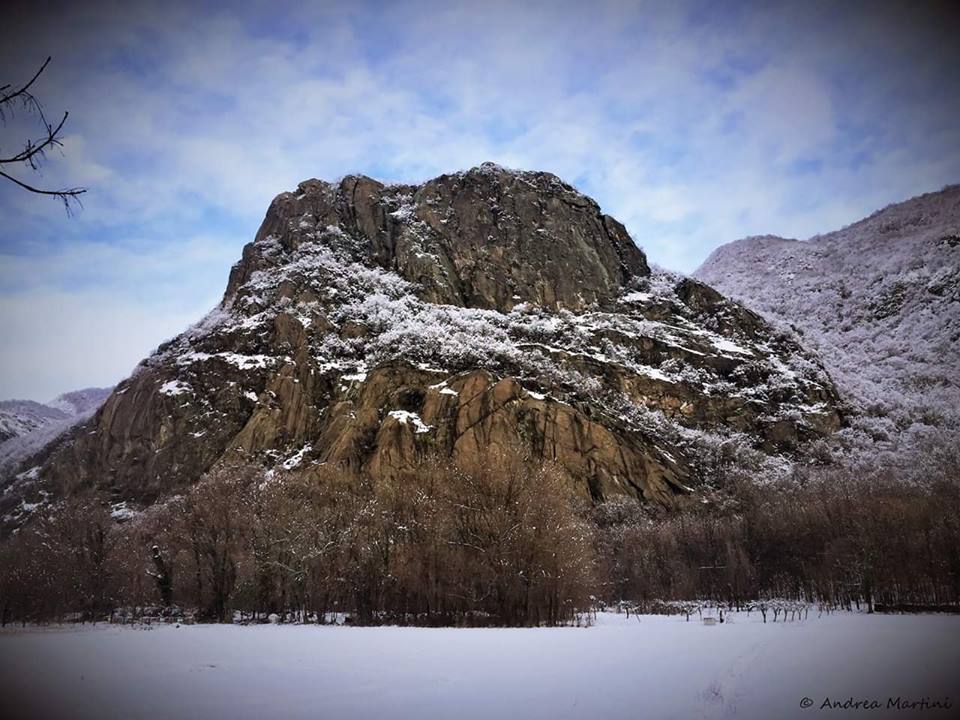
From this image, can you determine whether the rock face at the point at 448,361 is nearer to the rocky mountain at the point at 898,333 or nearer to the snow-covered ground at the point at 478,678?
the rocky mountain at the point at 898,333

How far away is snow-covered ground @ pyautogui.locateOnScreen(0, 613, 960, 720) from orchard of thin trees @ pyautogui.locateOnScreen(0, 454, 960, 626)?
1624cm

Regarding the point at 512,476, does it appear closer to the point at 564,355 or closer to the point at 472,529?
the point at 472,529

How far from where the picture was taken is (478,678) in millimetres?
14148

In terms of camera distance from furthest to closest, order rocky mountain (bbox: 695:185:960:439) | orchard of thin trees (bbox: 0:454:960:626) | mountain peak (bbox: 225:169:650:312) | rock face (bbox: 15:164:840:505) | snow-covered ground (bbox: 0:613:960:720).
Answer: mountain peak (bbox: 225:169:650:312), rocky mountain (bbox: 695:185:960:439), rock face (bbox: 15:164:840:505), orchard of thin trees (bbox: 0:454:960:626), snow-covered ground (bbox: 0:613:960:720)

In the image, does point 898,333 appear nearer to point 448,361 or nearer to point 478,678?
point 448,361

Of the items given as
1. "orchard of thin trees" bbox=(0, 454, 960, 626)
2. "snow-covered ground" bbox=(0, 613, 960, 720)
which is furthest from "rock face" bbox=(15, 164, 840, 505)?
"snow-covered ground" bbox=(0, 613, 960, 720)

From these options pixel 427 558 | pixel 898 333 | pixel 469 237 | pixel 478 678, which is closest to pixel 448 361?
pixel 469 237

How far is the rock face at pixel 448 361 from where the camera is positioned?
83125mm

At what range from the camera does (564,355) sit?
10438 cm

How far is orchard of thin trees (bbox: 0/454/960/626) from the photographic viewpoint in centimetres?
3897

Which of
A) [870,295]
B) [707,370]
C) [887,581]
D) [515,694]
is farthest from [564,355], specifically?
[870,295]

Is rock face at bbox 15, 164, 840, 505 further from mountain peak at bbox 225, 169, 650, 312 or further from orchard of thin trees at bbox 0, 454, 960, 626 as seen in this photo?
orchard of thin trees at bbox 0, 454, 960, 626

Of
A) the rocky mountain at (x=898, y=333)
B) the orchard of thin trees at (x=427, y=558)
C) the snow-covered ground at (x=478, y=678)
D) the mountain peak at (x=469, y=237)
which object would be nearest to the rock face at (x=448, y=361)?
the mountain peak at (x=469, y=237)

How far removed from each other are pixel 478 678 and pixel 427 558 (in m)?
29.7
